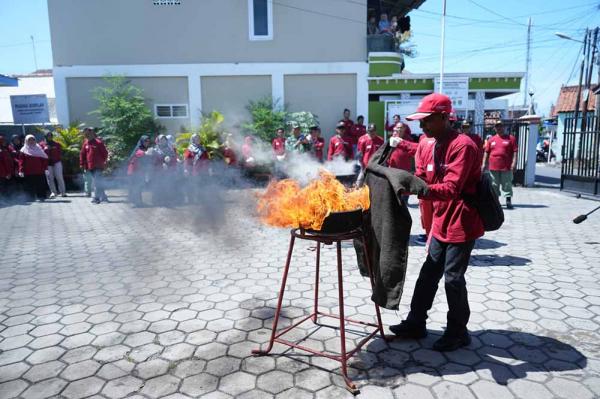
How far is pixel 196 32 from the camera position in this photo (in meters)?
15.4

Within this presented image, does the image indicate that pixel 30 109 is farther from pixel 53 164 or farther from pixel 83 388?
pixel 83 388

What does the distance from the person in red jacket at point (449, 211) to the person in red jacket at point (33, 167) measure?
11852mm

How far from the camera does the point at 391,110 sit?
1487 cm

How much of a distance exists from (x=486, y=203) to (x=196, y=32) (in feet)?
49.2

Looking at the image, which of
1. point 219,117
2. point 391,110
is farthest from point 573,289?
point 219,117

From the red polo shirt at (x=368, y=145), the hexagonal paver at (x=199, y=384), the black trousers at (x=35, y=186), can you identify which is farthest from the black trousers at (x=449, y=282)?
the black trousers at (x=35, y=186)

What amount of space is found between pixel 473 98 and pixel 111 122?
48.1ft

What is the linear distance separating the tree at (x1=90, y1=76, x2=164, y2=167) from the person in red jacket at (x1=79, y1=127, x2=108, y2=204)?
120 inches

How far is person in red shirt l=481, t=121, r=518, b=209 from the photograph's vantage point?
9117 mm

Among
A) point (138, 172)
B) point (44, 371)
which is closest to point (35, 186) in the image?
point (138, 172)

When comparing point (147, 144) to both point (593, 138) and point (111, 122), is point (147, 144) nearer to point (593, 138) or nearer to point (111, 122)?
point (111, 122)

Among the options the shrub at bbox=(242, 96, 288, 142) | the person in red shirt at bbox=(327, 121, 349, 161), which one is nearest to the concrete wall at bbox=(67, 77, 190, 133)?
the shrub at bbox=(242, 96, 288, 142)

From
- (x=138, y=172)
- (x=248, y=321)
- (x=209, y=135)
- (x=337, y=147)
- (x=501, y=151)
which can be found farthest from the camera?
(x=209, y=135)

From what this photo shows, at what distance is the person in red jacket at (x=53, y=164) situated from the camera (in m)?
12.0
